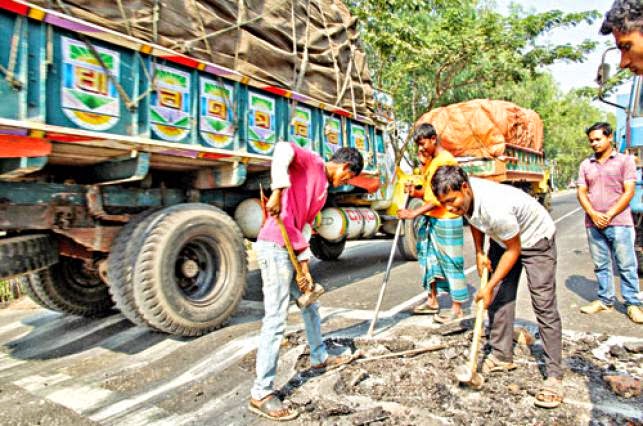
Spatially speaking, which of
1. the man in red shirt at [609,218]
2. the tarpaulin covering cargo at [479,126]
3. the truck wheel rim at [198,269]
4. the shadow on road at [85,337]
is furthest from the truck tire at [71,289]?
the tarpaulin covering cargo at [479,126]

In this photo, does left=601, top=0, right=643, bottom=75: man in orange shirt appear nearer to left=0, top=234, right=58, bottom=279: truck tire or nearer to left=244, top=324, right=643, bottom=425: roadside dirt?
left=244, top=324, right=643, bottom=425: roadside dirt

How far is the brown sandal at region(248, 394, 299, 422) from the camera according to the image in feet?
7.87

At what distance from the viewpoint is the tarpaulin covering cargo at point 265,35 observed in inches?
136

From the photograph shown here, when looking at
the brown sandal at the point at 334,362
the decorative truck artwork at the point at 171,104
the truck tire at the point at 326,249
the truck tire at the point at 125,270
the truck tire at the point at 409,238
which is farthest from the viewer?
the truck tire at the point at 326,249

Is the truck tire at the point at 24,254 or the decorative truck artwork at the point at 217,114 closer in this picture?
the truck tire at the point at 24,254

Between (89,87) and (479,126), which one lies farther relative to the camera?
(479,126)

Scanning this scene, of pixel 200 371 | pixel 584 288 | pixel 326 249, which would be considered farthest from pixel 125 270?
pixel 584 288

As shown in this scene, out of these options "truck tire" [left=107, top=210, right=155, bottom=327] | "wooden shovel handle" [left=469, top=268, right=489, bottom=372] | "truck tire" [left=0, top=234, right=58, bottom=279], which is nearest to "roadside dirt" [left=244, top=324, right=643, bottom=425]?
"wooden shovel handle" [left=469, top=268, right=489, bottom=372]

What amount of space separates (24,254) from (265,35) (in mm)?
3238

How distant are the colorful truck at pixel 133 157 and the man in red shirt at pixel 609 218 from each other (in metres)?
3.23

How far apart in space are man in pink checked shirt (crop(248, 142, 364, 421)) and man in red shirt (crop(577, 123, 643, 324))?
2.76 meters

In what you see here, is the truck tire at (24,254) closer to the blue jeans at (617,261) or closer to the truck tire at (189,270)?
the truck tire at (189,270)

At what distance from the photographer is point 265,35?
4.71 meters

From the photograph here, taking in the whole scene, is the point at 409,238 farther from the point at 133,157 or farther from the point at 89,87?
the point at 89,87
